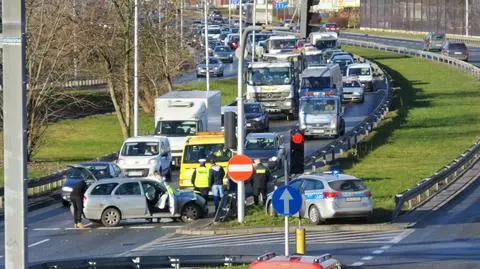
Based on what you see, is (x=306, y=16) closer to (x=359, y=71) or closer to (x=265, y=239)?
(x=265, y=239)

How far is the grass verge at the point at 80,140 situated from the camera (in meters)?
57.3

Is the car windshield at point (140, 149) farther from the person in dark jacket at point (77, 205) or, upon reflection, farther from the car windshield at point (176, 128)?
the person in dark jacket at point (77, 205)

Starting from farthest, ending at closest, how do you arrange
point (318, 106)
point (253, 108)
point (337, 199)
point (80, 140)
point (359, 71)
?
point (359, 71) → point (80, 140) → point (253, 108) → point (318, 106) → point (337, 199)

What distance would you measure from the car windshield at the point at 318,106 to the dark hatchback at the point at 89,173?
16985 millimetres

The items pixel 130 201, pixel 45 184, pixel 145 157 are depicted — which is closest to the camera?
pixel 130 201

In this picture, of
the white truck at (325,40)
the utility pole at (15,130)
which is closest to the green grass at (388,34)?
the white truck at (325,40)

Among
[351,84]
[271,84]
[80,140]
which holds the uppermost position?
[271,84]

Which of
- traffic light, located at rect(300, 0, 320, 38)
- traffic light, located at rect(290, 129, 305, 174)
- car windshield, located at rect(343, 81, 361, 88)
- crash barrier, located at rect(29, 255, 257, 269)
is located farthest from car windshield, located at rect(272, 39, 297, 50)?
traffic light, located at rect(300, 0, 320, 38)

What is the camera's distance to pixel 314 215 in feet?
113

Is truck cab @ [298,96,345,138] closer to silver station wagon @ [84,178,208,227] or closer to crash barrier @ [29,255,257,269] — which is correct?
silver station wagon @ [84,178,208,227]

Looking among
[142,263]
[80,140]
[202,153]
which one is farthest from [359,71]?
[142,263]

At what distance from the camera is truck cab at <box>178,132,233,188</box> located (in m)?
42.8

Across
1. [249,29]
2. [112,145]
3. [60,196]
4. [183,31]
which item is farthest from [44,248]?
[183,31]

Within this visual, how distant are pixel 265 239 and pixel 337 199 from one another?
280cm
